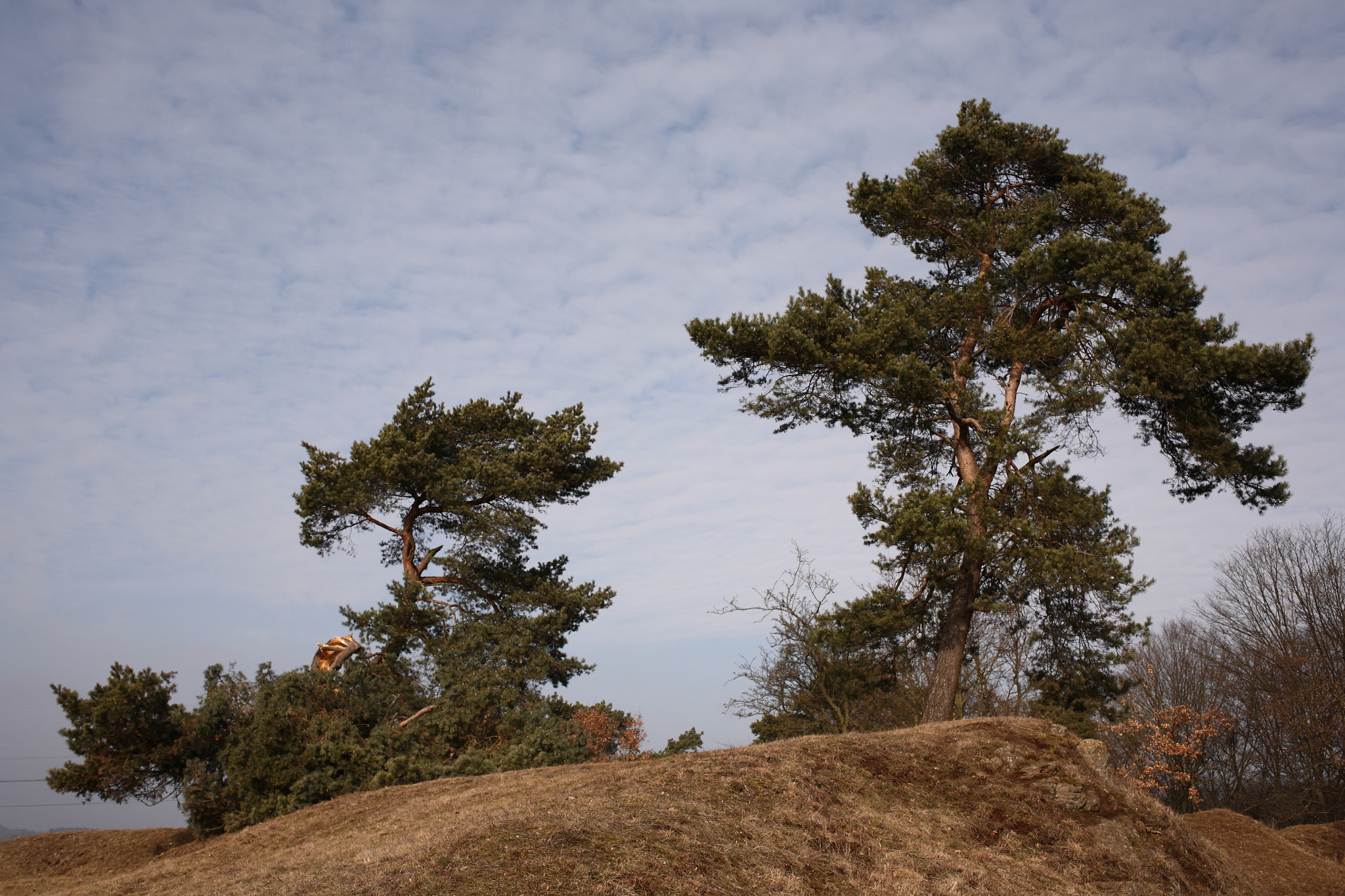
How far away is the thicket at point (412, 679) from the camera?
43.2 feet

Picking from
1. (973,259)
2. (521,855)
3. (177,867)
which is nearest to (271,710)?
(177,867)

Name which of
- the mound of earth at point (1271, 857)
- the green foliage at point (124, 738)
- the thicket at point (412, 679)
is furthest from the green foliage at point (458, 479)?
the mound of earth at point (1271, 857)

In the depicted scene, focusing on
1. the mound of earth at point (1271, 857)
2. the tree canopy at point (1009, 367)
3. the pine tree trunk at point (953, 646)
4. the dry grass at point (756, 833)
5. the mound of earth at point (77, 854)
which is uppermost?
the tree canopy at point (1009, 367)

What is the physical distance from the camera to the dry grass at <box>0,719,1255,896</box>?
21.2ft

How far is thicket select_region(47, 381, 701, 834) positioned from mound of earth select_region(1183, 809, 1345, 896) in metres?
9.07

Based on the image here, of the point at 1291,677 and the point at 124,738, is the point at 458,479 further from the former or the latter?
the point at 1291,677

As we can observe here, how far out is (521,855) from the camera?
21.0 ft

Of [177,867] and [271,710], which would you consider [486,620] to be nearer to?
[271,710]

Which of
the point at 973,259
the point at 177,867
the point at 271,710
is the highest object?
the point at 973,259

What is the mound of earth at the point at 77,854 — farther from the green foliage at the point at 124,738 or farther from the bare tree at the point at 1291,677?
the bare tree at the point at 1291,677

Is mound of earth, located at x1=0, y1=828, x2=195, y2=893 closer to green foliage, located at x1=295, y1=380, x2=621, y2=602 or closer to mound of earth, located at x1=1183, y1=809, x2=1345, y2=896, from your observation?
green foliage, located at x1=295, y1=380, x2=621, y2=602


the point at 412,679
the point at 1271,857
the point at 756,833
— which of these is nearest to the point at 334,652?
the point at 412,679

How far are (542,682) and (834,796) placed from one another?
11.6 m

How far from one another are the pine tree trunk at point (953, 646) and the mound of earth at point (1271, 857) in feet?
12.9
